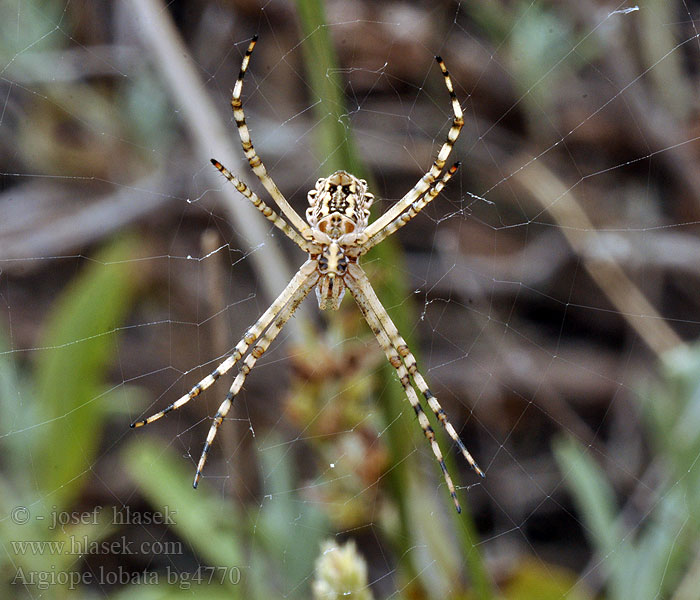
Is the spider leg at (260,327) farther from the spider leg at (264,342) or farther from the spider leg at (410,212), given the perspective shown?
the spider leg at (410,212)

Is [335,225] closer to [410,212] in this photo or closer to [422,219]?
[410,212]

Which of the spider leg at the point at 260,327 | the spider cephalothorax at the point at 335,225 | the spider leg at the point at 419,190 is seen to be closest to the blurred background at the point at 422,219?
the spider leg at the point at 260,327

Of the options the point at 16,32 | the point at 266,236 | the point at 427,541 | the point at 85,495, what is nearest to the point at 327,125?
→ the point at 266,236

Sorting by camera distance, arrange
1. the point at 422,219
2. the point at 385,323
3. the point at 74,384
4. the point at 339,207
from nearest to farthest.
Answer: the point at 339,207
the point at 74,384
the point at 385,323
the point at 422,219

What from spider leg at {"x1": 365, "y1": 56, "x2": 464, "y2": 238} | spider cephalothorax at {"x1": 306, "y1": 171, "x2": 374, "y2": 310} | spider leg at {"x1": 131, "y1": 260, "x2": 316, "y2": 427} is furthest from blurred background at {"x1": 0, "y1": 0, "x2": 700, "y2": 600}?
spider leg at {"x1": 365, "y1": 56, "x2": 464, "y2": 238}

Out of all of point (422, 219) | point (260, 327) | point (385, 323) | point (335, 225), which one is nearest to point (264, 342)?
point (260, 327)

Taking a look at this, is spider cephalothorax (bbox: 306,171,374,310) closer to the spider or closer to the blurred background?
the spider

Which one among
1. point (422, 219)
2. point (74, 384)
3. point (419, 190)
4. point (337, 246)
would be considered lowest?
point (74, 384)

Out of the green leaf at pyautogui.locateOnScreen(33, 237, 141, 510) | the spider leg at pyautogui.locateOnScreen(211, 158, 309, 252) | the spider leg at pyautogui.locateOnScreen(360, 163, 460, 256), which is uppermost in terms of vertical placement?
the spider leg at pyautogui.locateOnScreen(211, 158, 309, 252)
